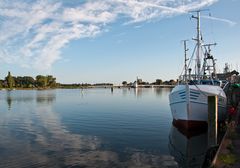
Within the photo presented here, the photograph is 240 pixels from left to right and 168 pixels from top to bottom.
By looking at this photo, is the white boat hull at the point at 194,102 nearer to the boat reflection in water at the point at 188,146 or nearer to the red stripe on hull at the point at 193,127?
the red stripe on hull at the point at 193,127

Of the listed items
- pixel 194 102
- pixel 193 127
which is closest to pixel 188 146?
pixel 193 127

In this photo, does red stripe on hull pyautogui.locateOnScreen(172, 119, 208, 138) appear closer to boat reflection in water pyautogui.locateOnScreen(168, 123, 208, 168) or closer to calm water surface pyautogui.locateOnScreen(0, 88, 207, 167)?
boat reflection in water pyautogui.locateOnScreen(168, 123, 208, 168)

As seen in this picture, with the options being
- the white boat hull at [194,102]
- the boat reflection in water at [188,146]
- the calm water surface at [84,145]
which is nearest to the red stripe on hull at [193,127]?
the boat reflection in water at [188,146]

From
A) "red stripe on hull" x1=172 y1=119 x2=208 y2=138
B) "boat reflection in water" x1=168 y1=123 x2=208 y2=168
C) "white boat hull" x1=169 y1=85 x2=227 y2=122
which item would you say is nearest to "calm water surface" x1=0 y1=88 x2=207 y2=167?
"boat reflection in water" x1=168 y1=123 x2=208 y2=168

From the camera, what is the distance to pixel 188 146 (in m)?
21.1

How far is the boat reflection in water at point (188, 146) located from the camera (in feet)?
55.9

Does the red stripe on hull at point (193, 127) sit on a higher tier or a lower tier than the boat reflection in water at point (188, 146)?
higher

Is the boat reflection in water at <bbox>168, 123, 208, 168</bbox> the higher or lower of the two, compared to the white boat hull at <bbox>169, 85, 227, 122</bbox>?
lower

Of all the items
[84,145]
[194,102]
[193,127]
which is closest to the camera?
[84,145]

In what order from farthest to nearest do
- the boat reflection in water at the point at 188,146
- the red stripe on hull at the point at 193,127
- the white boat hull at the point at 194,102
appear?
1. the red stripe on hull at the point at 193,127
2. the white boat hull at the point at 194,102
3. the boat reflection in water at the point at 188,146

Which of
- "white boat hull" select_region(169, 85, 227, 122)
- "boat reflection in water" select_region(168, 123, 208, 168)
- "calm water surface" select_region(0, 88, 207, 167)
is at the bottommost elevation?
"boat reflection in water" select_region(168, 123, 208, 168)

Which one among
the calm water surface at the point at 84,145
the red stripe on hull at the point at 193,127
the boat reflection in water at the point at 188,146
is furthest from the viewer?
the red stripe on hull at the point at 193,127

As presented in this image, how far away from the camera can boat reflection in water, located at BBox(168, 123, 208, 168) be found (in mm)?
17031

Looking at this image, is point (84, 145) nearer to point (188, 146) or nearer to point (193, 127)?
point (188, 146)
